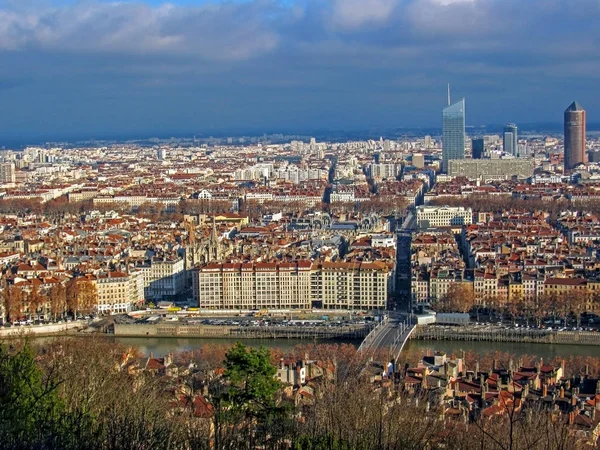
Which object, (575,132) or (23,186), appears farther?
(575,132)

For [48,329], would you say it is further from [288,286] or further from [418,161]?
[418,161]

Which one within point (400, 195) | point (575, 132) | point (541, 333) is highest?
point (575, 132)

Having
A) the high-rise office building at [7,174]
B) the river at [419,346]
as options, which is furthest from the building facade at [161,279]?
the high-rise office building at [7,174]

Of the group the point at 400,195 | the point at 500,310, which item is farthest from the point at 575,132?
the point at 500,310

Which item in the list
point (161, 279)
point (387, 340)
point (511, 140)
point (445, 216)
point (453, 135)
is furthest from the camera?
point (511, 140)

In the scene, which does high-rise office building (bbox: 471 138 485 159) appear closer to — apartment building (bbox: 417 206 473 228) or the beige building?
apartment building (bbox: 417 206 473 228)

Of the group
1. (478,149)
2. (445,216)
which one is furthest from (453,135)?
(445,216)

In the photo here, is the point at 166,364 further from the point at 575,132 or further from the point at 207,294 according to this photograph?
the point at 575,132
